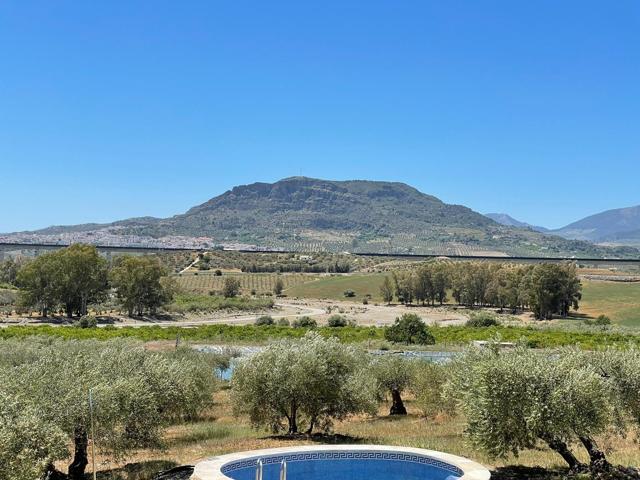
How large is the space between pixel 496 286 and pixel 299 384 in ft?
297

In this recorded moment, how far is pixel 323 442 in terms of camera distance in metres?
23.8

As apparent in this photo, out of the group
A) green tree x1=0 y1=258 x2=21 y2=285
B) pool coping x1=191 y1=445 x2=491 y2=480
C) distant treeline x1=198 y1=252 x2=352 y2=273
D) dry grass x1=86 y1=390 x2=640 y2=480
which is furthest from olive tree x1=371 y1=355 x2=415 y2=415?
distant treeline x1=198 y1=252 x2=352 y2=273

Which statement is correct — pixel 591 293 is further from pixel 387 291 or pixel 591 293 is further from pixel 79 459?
pixel 79 459

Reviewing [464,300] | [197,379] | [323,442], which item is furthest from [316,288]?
[323,442]

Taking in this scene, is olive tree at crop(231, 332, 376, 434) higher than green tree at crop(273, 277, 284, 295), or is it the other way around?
olive tree at crop(231, 332, 376, 434)

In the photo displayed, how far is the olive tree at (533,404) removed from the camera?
17078mm

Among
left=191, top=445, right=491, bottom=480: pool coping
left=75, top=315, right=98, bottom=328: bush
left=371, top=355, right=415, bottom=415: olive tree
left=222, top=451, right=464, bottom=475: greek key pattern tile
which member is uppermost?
left=191, top=445, right=491, bottom=480: pool coping

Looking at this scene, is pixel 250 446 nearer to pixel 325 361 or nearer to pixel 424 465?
pixel 325 361

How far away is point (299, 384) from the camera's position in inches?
960

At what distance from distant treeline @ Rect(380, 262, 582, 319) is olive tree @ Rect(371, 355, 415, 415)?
214 feet

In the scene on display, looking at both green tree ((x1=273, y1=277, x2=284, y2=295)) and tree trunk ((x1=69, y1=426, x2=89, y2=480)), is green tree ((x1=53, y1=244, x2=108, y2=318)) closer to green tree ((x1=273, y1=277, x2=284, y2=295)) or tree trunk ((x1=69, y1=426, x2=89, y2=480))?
green tree ((x1=273, y1=277, x2=284, y2=295))

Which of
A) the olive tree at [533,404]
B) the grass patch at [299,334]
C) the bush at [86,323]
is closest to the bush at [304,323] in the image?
the grass patch at [299,334]

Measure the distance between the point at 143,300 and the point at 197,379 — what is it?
64194 millimetres

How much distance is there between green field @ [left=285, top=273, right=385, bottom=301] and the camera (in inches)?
5556
